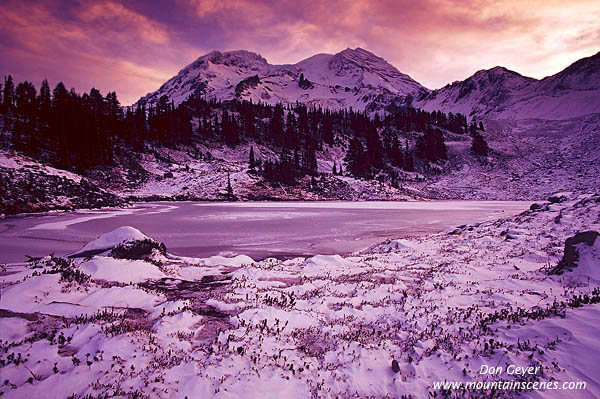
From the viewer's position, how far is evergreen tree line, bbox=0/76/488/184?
58719 millimetres

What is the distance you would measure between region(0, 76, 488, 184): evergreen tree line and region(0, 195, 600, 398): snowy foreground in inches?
2386

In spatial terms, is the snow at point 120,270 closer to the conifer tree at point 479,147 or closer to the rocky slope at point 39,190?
the rocky slope at point 39,190

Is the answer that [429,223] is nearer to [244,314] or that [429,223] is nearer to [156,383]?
[244,314]

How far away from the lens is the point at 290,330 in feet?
20.8

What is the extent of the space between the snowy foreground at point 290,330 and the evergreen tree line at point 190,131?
6061cm

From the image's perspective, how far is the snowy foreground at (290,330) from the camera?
4.24 m

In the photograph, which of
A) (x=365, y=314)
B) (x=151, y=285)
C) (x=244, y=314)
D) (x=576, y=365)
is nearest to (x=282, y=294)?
(x=244, y=314)

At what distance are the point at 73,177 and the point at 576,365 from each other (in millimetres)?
50568

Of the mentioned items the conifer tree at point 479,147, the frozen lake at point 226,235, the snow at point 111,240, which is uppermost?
the conifer tree at point 479,147

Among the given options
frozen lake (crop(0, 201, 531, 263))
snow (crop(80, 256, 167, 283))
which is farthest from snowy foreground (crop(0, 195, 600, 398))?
frozen lake (crop(0, 201, 531, 263))

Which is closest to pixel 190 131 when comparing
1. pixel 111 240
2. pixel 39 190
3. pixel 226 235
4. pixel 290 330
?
pixel 39 190

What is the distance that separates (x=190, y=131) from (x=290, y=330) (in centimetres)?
10373

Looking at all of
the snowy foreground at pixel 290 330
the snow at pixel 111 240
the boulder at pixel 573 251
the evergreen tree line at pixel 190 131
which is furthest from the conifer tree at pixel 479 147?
the snow at pixel 111 240

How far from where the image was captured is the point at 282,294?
873 cm
